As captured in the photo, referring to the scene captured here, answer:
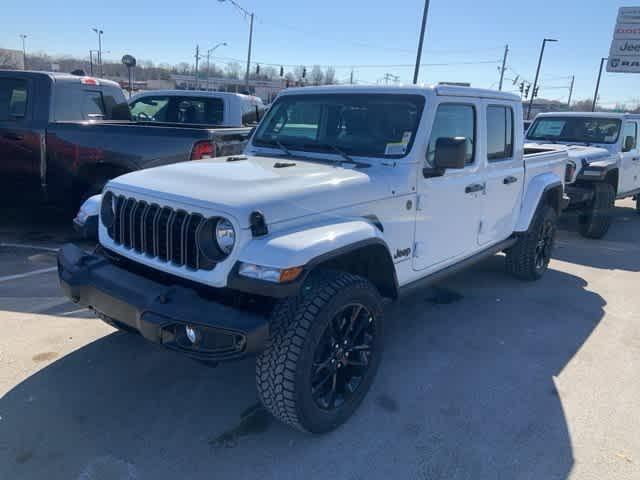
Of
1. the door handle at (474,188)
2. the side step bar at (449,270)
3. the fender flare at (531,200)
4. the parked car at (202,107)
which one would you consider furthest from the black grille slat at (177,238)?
the parked car at (202,107)

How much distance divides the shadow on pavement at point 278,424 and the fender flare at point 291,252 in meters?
0.94

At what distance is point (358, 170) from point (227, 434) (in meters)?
1.77

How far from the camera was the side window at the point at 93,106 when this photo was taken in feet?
21.8

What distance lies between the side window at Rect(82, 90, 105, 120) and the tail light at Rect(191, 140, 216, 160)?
211cm

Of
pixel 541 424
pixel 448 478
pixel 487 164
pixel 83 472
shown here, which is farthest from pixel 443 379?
pixel 83 472

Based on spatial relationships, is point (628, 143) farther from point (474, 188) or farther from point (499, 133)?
point (474, 188)

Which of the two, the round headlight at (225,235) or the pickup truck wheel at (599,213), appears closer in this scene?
the round headlight at (225,235)

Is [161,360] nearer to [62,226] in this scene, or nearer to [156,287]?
[156,287]

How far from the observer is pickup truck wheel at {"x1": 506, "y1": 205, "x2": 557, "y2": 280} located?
17.6ft

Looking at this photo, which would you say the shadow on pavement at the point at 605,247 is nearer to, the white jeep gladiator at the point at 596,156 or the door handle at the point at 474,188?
the white jeep gladiator at the point at 596,156

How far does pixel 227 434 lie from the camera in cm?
283

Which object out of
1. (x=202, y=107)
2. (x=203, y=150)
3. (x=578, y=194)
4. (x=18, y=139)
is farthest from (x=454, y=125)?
(x=202, y=107)

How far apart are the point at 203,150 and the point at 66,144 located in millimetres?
1636

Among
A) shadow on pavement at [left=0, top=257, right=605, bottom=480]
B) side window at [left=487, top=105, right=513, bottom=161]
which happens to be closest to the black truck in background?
shadow on pavement at [left=0, top=257, right=605, bottom=480]
